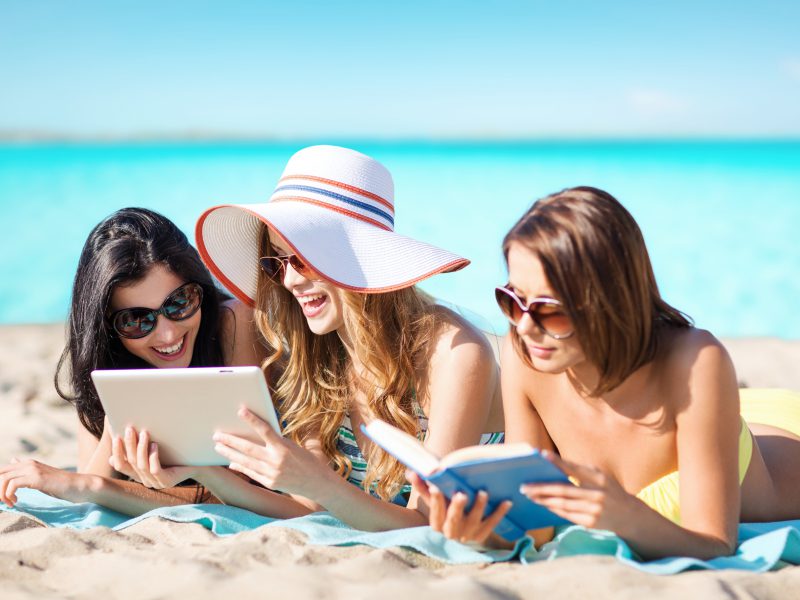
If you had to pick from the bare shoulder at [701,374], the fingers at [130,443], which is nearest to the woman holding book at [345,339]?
the fingers at [130,443]

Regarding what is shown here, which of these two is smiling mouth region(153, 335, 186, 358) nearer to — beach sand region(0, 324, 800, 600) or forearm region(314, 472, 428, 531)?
beach sand region(0, 324, 800, 600)

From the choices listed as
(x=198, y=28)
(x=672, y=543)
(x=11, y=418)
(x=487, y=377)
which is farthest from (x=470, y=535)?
(x=198, y=28)

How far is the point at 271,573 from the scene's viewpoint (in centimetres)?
252

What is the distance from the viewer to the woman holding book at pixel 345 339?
307 cm

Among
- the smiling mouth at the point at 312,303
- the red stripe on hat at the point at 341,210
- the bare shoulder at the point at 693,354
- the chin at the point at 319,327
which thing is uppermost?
the red stripe on hat at the point at 341,210

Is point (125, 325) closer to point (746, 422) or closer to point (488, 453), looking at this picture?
point (488, 453)

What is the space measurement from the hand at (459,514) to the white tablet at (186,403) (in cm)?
62

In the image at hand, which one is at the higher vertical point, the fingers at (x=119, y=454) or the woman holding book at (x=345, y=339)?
the woman holding book at (x=345, y=339)

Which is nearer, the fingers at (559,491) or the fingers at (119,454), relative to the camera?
the fingers at (559,491)

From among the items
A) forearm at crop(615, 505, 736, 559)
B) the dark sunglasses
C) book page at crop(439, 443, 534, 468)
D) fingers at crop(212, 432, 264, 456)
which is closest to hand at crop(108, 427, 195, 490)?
fingers at crop(212, 432, 264, 456)

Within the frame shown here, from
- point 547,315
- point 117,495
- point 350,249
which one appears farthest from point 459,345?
point 117,495

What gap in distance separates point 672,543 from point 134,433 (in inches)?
71.9

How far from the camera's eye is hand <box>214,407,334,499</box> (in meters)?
2.78

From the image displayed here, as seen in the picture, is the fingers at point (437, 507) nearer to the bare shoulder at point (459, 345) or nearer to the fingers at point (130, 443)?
the bare shoulder at point (459, 345)
